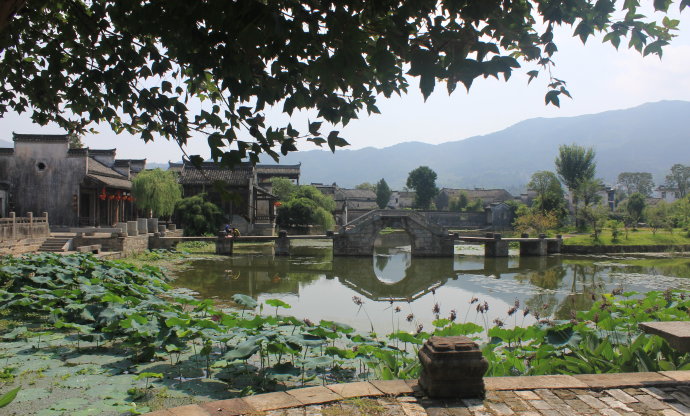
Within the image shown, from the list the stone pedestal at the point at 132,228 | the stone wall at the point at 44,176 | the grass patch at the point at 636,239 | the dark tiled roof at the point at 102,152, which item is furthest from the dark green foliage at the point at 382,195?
the stone pedestal at the point at 132,228

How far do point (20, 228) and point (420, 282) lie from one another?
1397cm

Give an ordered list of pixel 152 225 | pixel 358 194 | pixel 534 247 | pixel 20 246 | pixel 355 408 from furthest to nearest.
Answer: pixel 358 194 < pixel 534 247 < pixel 152 225 < pixel 20 246 < pixel 355 408

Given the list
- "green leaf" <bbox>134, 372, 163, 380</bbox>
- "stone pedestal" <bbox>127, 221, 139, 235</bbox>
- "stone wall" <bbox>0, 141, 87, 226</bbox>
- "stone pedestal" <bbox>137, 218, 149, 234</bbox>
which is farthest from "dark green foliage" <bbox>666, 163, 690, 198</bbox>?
"green leaf" <bbox>134, 372, 163, 380</bbox>

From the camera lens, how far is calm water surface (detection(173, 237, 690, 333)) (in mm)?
11136

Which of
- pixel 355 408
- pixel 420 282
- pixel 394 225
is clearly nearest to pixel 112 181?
pixel 394 225

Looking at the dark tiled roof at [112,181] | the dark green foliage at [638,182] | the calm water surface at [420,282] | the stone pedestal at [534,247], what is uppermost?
the dark green foliage at [638,182]

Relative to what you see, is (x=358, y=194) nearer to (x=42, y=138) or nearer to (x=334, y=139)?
(x=42, y=138)

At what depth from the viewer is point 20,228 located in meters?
16.5

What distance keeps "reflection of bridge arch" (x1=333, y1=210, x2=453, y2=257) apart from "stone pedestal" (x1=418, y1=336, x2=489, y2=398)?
21.9m

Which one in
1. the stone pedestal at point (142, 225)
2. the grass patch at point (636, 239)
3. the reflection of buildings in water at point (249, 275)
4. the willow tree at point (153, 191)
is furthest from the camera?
the grass patch at point (636, 239)

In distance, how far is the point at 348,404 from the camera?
3.37 metres

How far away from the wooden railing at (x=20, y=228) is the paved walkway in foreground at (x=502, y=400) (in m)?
15.3

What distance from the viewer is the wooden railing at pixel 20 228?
15312mm

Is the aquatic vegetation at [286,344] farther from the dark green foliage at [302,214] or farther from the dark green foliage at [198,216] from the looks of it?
the dark green foliage at [302,214]
